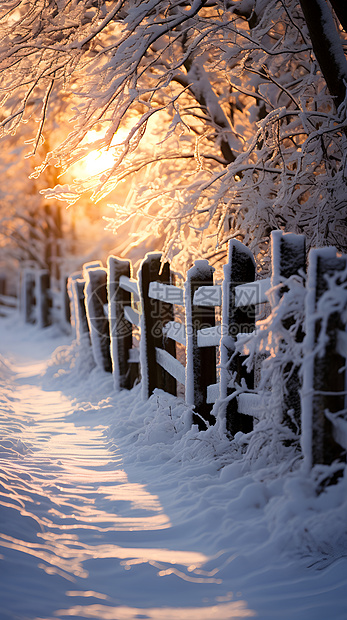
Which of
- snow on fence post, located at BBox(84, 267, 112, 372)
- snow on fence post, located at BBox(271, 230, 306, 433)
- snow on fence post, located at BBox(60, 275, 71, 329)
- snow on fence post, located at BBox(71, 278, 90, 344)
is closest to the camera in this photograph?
snow on fence post, located at BBox(271, 230, 306, 433)

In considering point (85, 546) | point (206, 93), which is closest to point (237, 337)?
point (85, 546)

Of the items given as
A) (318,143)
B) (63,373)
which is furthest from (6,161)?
(318,143)

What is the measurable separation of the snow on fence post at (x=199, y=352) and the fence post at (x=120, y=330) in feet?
8.47

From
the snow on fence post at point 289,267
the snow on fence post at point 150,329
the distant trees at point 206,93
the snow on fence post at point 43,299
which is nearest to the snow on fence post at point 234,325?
the snow on fence post at point 289,267

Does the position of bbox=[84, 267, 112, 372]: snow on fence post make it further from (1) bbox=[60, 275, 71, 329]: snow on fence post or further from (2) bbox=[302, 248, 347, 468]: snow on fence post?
(2) bbox=[302, 248, 347, 468]: snow on fence post

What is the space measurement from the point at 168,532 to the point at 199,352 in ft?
5.59

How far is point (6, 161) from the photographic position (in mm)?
17438

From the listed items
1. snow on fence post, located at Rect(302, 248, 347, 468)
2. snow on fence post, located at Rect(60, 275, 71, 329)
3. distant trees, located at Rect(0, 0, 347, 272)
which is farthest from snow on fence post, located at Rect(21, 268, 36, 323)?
snow on fence post, located at Rect(302, 248, 347, 468)

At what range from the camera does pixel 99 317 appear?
8055 mm

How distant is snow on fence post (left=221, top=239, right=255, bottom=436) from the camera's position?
12.9 feet

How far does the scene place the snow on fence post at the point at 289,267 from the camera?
10.4ft

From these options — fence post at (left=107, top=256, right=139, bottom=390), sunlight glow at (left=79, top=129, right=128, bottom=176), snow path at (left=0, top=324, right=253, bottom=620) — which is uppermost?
sunlight glow at (left=79, top=129, right=128, bottom=176)

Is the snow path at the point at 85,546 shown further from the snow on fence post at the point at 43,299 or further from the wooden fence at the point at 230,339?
the snow on fence post at the point at 43,299

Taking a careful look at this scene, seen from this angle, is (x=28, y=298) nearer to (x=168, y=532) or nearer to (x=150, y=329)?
(x=150, y=329)
